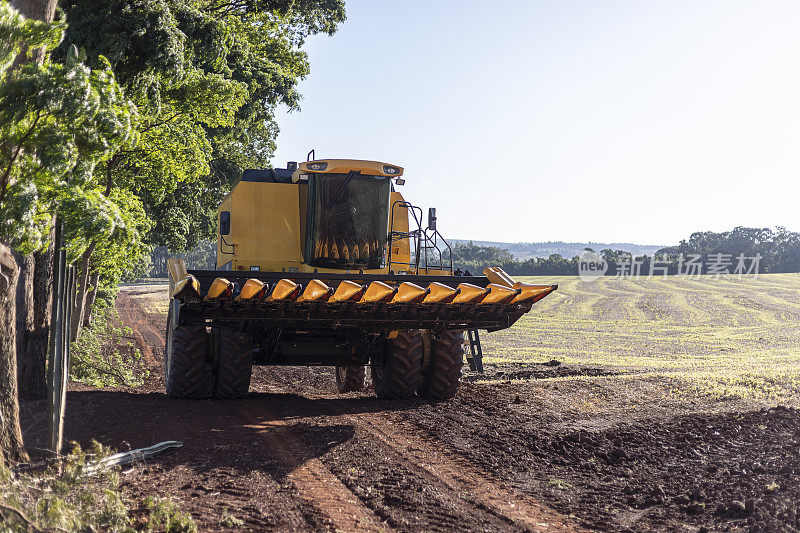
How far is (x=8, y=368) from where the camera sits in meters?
6.29

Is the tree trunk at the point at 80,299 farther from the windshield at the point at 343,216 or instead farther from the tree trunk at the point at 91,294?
the windshield at the point at 343,216

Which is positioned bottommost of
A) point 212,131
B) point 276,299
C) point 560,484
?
point 560,484

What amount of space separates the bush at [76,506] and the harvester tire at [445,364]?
5.79 meters

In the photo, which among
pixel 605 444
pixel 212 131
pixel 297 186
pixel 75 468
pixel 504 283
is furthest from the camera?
pixel 212 131

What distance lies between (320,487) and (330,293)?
255cm

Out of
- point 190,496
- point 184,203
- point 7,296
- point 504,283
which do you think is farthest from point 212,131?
point 190,496

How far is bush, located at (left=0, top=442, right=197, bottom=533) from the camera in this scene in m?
4.47

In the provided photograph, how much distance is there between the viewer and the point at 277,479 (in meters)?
6.41

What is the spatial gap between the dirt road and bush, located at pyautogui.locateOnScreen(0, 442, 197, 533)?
11.8 inches

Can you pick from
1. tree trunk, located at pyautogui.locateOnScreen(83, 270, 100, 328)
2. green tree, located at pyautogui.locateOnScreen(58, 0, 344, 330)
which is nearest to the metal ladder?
green tree, located at pyautogui.locateOnScreen(58, 0, 344, 330)

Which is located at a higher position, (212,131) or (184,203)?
(212,131)

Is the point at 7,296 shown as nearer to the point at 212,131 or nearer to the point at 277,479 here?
the point at 277,479

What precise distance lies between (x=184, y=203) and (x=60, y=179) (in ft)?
55.0

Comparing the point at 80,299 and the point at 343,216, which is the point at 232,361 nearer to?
the point at 343,216
